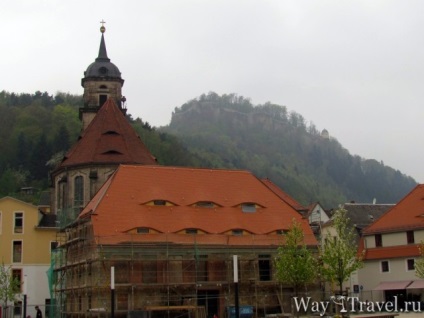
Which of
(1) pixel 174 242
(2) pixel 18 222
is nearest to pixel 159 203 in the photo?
(1) pixel 174 242

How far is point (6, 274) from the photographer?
59938mm

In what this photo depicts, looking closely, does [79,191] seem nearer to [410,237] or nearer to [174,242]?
[174,242]

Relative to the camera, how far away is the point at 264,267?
5472 cm

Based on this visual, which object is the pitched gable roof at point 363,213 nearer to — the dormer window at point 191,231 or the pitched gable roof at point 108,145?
the pitched gable roof at point 108,145

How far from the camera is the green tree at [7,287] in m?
57.5

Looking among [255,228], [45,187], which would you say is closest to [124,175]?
[255,228]

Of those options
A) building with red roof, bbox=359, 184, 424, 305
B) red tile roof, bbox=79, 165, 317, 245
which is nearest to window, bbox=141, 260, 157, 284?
red tile roof, bbox=79, 165, 317, 245

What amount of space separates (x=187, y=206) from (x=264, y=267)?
7332 millimetres

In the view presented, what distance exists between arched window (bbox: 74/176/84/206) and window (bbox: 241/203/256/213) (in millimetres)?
21185

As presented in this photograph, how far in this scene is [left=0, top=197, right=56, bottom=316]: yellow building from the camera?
65375 millimetres

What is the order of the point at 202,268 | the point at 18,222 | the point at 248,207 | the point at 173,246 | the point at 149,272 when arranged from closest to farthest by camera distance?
the point at 149,272
the point at 173,246
the point at 202,268
the point at 248,207
the point at 18,222

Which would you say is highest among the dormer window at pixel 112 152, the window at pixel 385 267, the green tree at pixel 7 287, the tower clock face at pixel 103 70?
the tower clock face at pixel 103 70

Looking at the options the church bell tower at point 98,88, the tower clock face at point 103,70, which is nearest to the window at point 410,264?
the church bell tower at point 98,88

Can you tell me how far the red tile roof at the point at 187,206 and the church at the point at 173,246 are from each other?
0.08 meters
